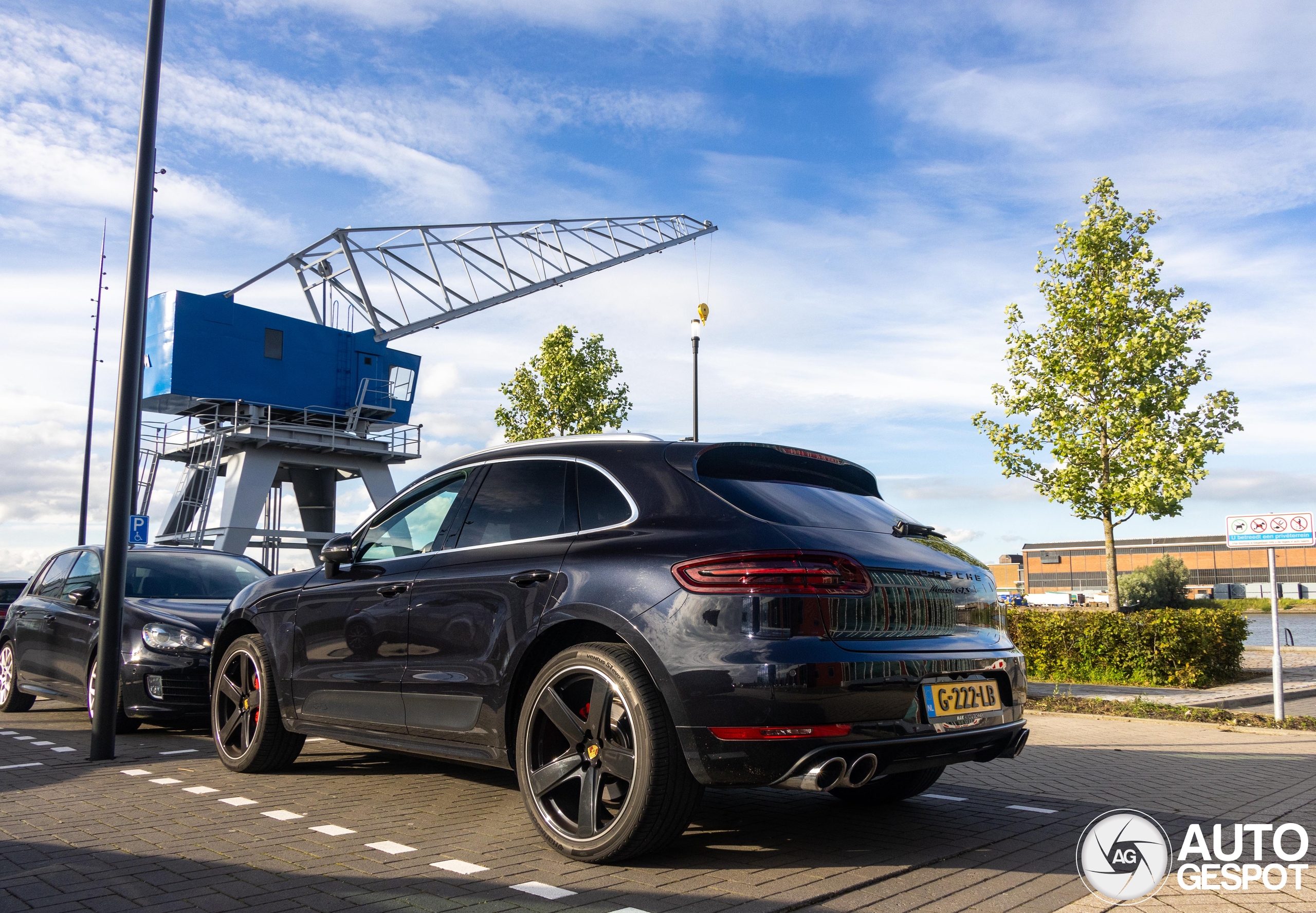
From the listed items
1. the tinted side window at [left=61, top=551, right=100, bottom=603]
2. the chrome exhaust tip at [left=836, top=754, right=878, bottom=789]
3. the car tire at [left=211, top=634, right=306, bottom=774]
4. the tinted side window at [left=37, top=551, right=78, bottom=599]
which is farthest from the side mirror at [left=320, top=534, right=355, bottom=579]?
the tinted side window at [left=37, top=551, right=78, bottom=599]

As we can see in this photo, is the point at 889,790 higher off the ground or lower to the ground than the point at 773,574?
lower

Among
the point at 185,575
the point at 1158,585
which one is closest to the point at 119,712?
the point at 185,575

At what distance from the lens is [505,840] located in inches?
183

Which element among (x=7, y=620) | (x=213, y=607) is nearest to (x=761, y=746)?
(x=213, y=607)

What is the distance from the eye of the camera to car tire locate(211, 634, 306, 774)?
611 cm

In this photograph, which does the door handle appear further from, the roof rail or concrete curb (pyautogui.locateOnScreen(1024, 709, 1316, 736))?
concrete curb (pyautogui.locateOnScreen(1024, 709, 1316, 736))

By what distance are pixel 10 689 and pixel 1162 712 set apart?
11.8m

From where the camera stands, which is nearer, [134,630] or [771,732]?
[771,732]

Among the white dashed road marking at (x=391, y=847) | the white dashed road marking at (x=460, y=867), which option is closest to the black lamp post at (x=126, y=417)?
the white dashed road marking at (x=391, y=847)

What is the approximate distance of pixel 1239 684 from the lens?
48.0ft

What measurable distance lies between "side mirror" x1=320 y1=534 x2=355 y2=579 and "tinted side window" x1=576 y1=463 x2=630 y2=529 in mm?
1652

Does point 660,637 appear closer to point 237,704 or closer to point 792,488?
point 792,488

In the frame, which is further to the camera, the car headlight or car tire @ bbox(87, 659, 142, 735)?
car tire @ bbox(87, 659, 142, 735)

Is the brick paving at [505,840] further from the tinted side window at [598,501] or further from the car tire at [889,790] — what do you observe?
the tinted side window at [598,501]
